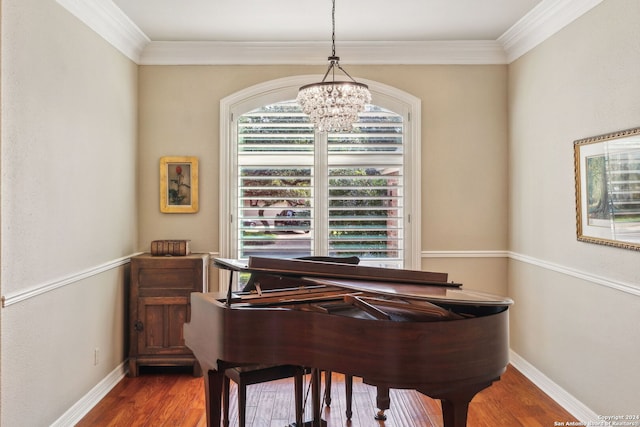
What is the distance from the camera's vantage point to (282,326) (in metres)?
→ 2.20

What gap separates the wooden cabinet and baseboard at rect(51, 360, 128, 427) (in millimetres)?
114

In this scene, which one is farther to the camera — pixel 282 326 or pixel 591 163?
pixel 591 163

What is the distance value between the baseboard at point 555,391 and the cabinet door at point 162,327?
282 cm

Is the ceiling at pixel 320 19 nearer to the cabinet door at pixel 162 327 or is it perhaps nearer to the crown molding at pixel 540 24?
the crown molding at pixel 540 24

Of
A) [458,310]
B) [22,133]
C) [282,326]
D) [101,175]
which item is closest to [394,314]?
[458,310]

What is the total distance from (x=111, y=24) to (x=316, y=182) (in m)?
2.08

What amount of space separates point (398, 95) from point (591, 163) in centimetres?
184

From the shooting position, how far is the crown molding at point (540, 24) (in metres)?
3.26

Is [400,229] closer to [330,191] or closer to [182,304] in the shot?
[330,191]

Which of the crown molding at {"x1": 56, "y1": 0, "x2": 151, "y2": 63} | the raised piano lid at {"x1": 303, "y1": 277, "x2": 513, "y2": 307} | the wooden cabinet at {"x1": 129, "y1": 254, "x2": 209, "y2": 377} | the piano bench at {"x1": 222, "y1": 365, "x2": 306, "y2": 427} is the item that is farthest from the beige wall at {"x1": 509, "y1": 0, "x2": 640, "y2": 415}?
the crown molding at {"x1": 56, "y1": 0, "x2": 151, "y2": 63}

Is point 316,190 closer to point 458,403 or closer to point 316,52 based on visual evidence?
point 316,52

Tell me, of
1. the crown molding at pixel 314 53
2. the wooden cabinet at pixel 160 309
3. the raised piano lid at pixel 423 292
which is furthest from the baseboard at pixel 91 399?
the crown molding at pixel 314 53

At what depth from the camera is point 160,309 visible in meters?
3.96

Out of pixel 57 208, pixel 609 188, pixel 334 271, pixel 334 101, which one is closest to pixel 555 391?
pixel 609 188
